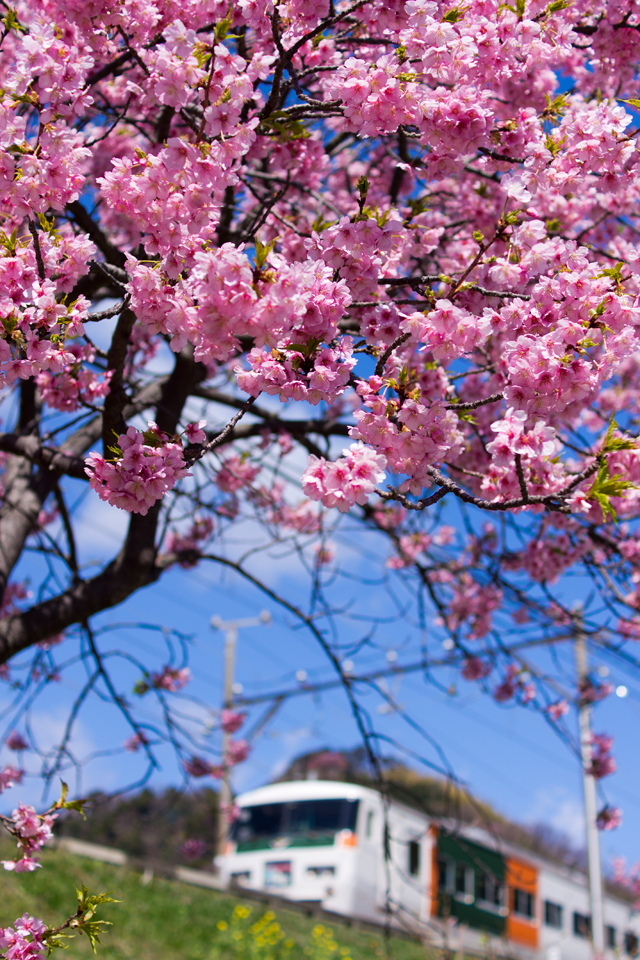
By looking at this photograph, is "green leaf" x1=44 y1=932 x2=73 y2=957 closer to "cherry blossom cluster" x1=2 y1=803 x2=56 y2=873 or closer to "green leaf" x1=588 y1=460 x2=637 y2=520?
"cherry blossom cluster" x1=2 y1=803 x2=56 y2=873

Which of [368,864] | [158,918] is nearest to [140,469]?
[158,918]

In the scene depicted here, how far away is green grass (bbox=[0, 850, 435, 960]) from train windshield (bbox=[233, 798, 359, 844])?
3.44m

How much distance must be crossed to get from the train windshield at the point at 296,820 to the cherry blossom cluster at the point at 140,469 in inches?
529

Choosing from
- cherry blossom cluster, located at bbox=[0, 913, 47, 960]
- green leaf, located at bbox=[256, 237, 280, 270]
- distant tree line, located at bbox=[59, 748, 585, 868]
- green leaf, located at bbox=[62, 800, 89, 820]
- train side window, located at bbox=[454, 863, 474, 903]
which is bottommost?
cherry blossom cluster, located at bbox=[0, 913, 47, 960]

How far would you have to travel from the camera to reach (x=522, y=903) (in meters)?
17.4

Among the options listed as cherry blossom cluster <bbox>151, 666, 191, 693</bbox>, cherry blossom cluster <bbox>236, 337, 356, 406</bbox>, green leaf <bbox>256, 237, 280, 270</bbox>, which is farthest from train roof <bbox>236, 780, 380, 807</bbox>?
green leaf <bbox>256, 237, 280, 270</bbox>

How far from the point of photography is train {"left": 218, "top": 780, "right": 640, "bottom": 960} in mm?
13859

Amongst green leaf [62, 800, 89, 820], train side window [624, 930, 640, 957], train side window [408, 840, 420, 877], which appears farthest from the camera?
train side window [408, 840, 420, 877]

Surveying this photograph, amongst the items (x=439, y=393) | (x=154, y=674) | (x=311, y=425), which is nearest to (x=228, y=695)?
(x=154, y=674)

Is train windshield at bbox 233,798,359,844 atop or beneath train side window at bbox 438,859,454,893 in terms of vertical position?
atop

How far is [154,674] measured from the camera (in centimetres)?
541

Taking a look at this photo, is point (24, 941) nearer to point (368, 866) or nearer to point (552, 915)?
point (368, 866)

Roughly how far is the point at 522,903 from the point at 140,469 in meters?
18.5

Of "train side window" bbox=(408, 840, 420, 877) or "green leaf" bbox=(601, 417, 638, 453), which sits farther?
"train side window" bbox=(408, 840, 420, 877)
